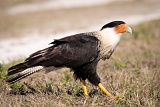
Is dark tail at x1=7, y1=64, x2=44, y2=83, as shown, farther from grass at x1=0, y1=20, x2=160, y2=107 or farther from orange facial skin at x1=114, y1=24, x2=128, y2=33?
orange facial skin at x1=114, y1=24, x2=128, y2=33

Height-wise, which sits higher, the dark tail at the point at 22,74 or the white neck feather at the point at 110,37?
the white neck feather at the point at 110,37

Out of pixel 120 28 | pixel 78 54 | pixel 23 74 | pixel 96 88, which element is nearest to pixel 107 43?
pixel 120 28

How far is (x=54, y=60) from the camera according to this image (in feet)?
16.7

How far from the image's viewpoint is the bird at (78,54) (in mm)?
5031

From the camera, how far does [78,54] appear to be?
511 centimetres

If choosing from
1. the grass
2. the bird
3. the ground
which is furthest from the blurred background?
the bird

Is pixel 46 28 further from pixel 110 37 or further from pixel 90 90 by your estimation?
pixel 110 37

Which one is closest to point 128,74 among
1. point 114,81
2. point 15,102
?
point 114,81

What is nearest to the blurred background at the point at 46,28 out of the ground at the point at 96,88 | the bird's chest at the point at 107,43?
the ground at the point at 96,88

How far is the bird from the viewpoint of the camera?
16.5 ft

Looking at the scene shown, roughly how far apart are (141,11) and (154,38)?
11.8 metres

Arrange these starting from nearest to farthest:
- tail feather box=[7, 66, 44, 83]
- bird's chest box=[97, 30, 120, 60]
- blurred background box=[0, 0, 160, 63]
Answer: tail feather box=[7, 66, 44, 83]
bird's chest box=[97, 30, 120, 60]
blurred background box=[0, 0, 160, 63]

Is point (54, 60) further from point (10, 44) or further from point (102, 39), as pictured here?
point (10, 44)

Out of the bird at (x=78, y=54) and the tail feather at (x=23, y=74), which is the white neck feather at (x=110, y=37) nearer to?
the bird at (x=78, y=54)
